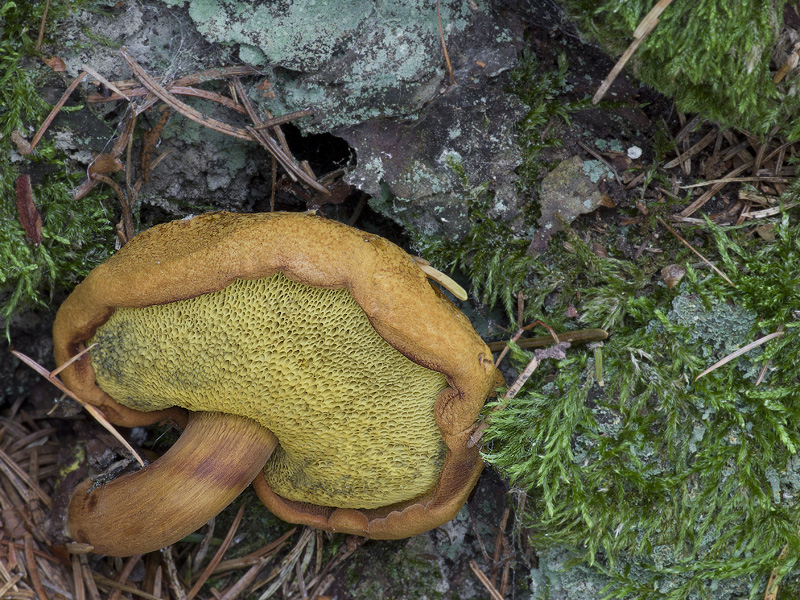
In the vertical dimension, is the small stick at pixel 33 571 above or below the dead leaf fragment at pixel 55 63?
below

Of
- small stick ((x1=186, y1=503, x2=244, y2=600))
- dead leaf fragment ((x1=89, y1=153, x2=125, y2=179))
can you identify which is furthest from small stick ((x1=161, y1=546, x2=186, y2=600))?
dead leaf fragment ((x1=89, y1=153, x2=125, y2=179))

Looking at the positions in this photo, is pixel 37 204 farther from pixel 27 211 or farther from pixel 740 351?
pixel 740 351

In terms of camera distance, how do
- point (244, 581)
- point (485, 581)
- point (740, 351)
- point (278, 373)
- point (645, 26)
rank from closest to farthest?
1. point (645, 26)
2. point (278, 373)
3. point (740, 351)
4. point (485, 581)
5. point (244, 581)

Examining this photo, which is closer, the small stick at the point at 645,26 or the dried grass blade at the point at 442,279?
the small stick at the point at 645,26

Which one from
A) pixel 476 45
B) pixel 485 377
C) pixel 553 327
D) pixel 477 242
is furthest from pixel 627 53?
pixel 485 377

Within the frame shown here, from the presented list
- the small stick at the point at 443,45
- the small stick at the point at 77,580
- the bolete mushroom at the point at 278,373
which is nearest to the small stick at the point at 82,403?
the bolete mushroom at the point at 278,373

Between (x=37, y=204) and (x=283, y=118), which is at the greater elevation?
(x=283, y=118)

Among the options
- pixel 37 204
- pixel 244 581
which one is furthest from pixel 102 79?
pixel 244 581

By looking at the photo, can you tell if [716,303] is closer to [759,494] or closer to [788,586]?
[759,494]

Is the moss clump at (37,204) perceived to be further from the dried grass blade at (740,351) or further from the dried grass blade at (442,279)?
the dried grass blade at (740,351)
